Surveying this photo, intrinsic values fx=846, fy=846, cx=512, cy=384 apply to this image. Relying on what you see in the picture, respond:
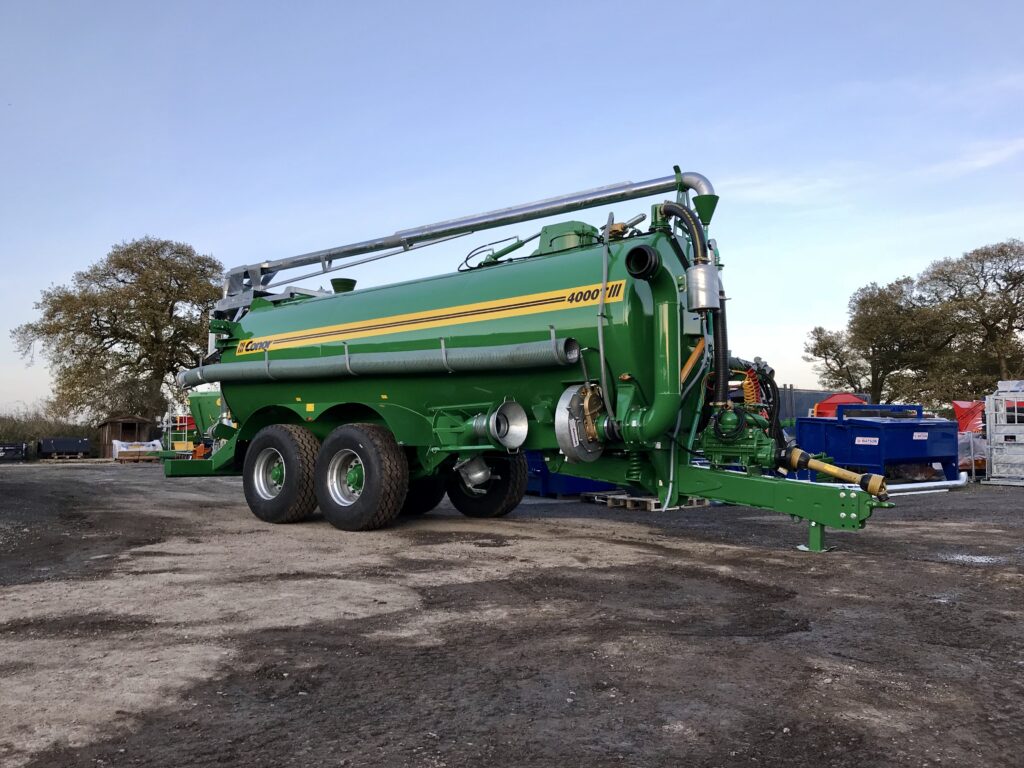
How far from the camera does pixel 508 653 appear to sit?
14.4ft

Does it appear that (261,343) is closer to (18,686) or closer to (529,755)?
(18,686)

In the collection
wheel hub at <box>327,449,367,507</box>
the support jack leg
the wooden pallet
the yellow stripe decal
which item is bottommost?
the wooden pallet

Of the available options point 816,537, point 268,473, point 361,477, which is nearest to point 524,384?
point 361,477

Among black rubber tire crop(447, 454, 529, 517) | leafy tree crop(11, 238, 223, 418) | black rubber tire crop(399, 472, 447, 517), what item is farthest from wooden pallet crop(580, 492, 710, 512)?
leafy tree crop(11, 238, 223, 418)

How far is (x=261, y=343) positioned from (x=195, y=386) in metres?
1.75

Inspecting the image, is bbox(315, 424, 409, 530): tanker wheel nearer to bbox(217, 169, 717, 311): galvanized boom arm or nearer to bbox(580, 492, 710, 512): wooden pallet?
bbox(217, 169, 717, 311): galvanized boom arm

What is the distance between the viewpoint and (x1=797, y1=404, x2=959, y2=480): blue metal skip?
50.1 feet

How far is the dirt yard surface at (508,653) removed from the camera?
10.5 feet

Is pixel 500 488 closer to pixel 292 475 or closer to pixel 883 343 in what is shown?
pixel 292 475

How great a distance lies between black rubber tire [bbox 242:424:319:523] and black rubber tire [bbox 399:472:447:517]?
4.65ft

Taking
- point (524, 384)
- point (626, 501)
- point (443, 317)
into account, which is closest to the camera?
point (524, 384)

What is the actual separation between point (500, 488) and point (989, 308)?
119 ft

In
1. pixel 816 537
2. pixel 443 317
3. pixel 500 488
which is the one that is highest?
pixel 443 317

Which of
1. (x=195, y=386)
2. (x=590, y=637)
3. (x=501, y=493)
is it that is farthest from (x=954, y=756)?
(x=195, y=386)
